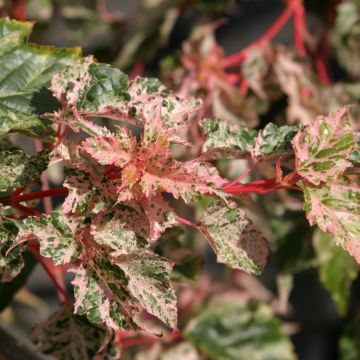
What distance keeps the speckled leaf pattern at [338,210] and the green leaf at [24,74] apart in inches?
9.5

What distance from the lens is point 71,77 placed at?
55cm

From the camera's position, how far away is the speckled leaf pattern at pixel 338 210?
499mm

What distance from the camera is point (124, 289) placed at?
1.67 ft

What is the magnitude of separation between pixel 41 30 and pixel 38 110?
71 cm

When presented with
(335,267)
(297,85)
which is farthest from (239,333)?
(297,85)

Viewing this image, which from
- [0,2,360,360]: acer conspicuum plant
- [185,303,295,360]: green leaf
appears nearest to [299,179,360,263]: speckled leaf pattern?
[0,2,360,360]: acer conspicuum plant

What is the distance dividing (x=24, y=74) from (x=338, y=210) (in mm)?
318

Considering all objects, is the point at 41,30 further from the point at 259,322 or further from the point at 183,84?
the point at 259,322

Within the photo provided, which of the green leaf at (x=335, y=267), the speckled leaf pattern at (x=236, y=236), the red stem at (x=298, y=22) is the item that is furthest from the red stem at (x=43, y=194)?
the red stem at (x=298, y=22)

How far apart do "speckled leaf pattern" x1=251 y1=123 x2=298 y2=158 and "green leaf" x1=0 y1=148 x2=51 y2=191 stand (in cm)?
18

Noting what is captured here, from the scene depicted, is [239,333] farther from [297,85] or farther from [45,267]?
[45,267]

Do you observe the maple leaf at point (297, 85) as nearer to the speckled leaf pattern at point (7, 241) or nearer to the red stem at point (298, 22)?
the red stem at point (298, 22)

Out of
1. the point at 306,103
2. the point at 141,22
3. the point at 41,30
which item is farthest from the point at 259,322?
the point at 41,30

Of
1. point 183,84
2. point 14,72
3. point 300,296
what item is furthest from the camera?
point 300,296
